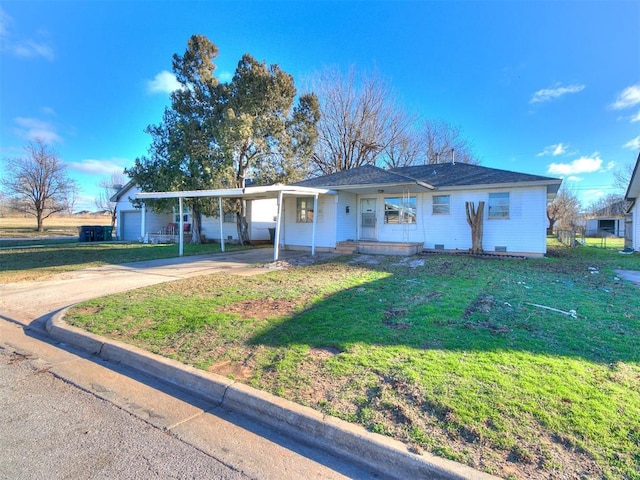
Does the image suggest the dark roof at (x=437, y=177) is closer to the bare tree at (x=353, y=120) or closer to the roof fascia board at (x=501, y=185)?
the roof fascia board at (x=501, y=185)

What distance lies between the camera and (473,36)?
57.7 feet

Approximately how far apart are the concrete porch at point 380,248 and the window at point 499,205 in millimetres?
A: 2940

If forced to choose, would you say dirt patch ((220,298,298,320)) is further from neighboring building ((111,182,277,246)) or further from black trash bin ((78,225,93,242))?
black trash bin ((78,225,93,242))

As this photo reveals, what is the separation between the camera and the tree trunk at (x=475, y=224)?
41.0 ft

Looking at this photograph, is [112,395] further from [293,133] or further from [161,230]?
[161,230]

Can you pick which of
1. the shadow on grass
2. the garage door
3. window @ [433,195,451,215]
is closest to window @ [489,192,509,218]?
window @ [433,195,451,215]

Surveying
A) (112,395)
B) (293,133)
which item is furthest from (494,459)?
(293,133)

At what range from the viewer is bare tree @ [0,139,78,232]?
2891 centimetres

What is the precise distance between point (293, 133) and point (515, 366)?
17.7m

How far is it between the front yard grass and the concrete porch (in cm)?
514

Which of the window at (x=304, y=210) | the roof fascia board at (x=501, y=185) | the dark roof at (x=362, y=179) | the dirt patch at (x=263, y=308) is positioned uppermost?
the dark roof at (x=362, y=179)

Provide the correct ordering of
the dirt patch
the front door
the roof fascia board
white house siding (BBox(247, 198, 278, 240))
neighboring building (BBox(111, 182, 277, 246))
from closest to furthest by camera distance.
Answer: the dirt patch, the roof fascia board, the front door, white house siding (BBox(247, 198, 278, 240)), neighboring building (BBox(111, 182, 277, 246))

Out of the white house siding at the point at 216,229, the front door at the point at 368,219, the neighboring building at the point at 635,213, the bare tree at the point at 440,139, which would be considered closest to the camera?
the neighboring building at the point at 635,213

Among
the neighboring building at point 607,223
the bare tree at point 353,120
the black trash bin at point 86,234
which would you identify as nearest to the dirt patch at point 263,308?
the bare tree at point 353,120
